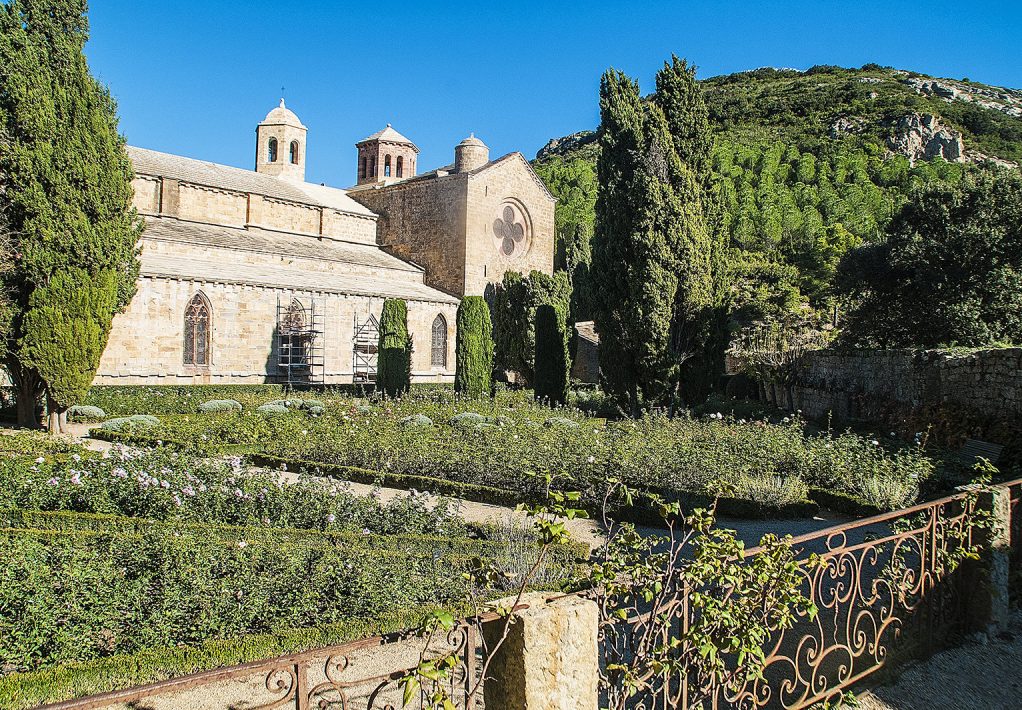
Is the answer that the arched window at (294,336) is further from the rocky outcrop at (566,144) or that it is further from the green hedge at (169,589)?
the rocky outcrop at (566,144)

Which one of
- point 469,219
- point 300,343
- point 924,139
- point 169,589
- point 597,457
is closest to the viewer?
point 169,589

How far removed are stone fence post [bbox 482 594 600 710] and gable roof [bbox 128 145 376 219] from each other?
2646 cm

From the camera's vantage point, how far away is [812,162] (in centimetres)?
5559

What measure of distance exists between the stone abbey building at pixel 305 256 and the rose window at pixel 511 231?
0.07 metres

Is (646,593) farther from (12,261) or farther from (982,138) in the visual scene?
(982,138)

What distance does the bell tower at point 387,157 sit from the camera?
37.0 meters

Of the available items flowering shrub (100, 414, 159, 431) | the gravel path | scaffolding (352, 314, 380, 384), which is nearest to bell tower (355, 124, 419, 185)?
scaffolding (352, 314, 380, 384)

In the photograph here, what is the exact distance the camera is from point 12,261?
1381 cm

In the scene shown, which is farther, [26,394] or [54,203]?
[26,394]

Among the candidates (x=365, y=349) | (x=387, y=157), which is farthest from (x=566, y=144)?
(x=365, y=349)

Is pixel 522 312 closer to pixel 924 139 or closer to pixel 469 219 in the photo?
pixel 469 219

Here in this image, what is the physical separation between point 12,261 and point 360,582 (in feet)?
42.8

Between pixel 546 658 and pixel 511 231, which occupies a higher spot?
pixel 511 231

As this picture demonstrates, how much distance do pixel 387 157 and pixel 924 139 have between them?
48.8m
